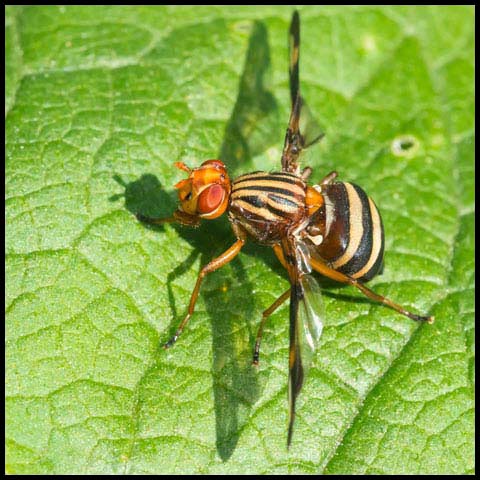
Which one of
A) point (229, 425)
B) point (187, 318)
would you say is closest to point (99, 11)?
point (187, 318)

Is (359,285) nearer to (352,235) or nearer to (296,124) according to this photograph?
(352,235)

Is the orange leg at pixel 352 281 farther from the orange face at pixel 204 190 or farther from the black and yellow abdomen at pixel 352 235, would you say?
A: the orange face at pixel 204 190

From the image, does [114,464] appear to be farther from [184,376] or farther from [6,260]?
[6,260]

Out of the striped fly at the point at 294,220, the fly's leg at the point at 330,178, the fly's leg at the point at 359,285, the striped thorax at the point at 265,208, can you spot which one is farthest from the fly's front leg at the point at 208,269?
the fly's leg at the point at 330,178

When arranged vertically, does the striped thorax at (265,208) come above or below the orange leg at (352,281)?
above

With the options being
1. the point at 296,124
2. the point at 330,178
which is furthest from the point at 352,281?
the point at 296,124

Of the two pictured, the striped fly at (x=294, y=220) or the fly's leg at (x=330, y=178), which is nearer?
the striped fly at (x=294, y=220)
